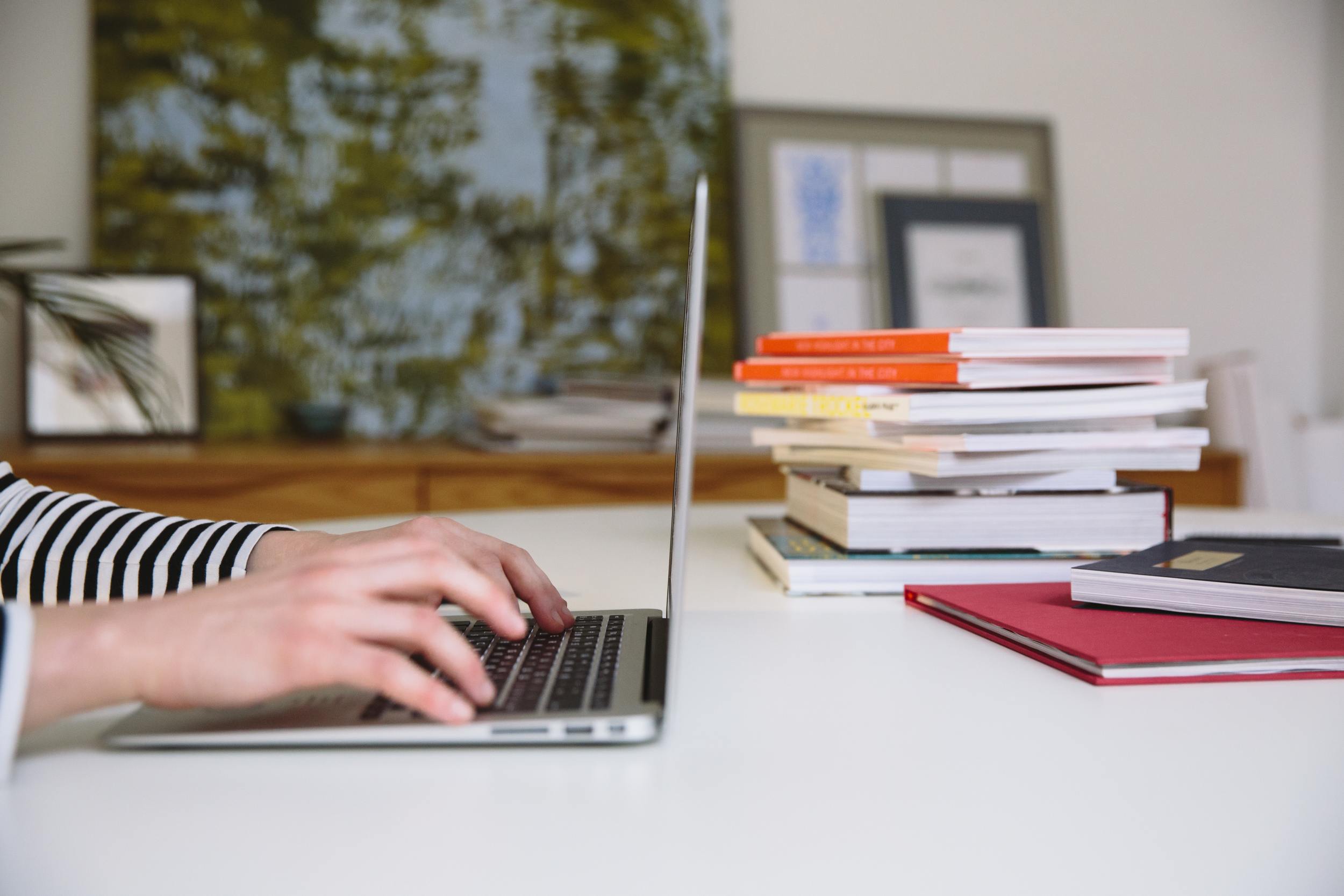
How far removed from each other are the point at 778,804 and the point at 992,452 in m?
0.48

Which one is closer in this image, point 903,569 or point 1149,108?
point 903,569

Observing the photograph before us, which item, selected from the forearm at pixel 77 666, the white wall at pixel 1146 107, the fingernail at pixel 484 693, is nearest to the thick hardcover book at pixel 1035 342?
the fingernail at pixel 484 693

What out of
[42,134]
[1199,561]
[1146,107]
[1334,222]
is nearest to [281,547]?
[1199,561]

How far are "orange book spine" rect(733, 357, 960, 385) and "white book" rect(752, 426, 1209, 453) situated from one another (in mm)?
47

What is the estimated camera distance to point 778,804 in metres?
0.43

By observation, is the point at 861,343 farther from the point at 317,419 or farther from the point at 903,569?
the point at 317,419

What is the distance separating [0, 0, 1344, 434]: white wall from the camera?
8.77 feet

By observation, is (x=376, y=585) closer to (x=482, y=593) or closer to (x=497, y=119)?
(x=482, y=593)

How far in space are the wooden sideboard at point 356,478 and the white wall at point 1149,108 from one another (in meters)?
0.92

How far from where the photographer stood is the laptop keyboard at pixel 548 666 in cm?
50

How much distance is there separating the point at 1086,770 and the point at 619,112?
7.59ft

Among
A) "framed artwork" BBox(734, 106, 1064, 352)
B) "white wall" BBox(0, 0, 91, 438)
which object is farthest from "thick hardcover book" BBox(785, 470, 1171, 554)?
"white wall" BBox(0, 0, 91, 438)

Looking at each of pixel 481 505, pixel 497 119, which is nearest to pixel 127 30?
pixel 497 119

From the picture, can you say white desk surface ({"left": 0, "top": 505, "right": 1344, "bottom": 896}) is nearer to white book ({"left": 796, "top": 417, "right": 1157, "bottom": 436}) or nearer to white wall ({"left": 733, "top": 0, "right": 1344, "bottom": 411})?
white book ({"left": 796, "top": 417, "right": 1157, "bottom": 436})
